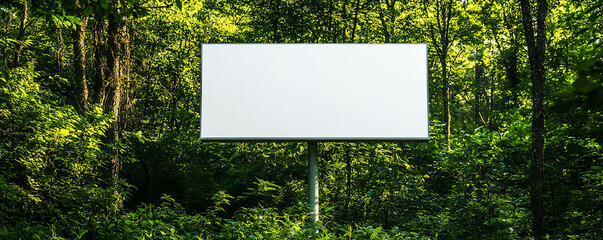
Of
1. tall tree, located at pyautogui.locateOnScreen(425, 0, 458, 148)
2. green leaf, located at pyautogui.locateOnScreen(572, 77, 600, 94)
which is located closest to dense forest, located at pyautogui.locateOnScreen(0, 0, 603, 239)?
tall tree, located at pyautogui.locateOnScreen(425, 0, 458, 148)

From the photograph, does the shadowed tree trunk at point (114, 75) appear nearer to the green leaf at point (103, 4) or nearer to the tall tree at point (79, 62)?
the tall tree at point (79, 62)

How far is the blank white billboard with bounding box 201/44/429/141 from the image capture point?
4.25m

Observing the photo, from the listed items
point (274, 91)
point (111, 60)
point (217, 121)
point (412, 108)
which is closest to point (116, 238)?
point (217, 121)

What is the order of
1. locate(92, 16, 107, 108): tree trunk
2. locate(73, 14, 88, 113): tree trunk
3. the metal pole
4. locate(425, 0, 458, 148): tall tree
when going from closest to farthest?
1. the metal pole
2. locate(92, 16, 107, 108): tree trunk
3. locate(73, 14, 88, 113): tree trunk
4. locate(425, 0, 458, 148): tall tree

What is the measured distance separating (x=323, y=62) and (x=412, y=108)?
3.29ft

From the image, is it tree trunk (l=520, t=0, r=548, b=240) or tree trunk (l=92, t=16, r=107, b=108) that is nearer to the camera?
tree trunk (l=520, t=0, r=548, b=240)

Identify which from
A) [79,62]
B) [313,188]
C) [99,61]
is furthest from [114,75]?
[313,188]

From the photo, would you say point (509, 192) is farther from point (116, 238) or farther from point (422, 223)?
point (116, 238)

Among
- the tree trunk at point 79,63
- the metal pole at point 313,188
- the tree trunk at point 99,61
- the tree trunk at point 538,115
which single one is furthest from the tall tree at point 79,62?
the tree trunk at point 538,115

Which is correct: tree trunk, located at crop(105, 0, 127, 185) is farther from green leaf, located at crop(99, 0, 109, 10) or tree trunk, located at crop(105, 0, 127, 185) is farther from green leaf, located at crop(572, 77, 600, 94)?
green leaf, located at crop(572, 77, 600, 94)

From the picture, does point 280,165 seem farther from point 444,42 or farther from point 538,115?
point 444,42

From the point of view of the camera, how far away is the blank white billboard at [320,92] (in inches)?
167

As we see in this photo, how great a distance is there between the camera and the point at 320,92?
4336 millimetres

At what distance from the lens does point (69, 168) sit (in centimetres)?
575
